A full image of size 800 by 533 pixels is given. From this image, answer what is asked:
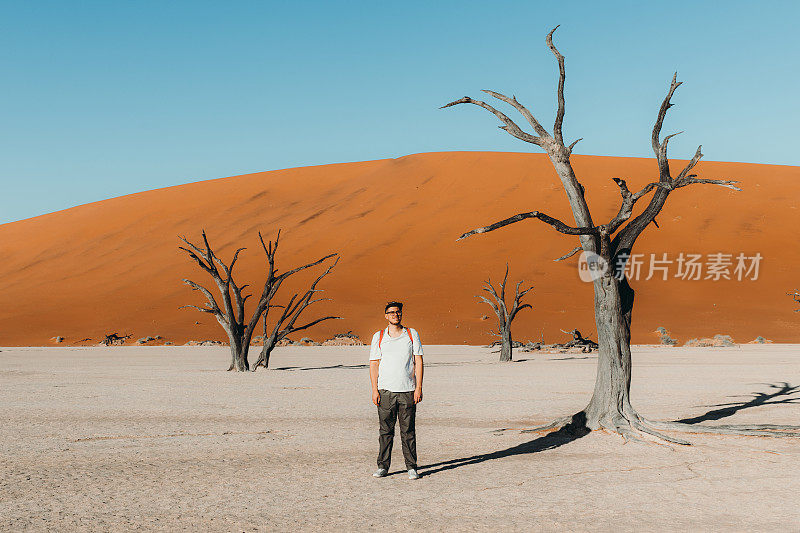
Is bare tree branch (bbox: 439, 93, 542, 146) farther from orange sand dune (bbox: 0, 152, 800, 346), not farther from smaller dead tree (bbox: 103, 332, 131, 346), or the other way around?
smaller dead tree (bbox: 103, 332, 131, 346)

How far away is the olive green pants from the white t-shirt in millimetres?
73

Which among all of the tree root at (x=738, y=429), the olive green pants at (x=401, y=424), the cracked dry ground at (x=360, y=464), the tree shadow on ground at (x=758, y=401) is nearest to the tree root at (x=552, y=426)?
the cracked dry ground at (x=360, y=464)


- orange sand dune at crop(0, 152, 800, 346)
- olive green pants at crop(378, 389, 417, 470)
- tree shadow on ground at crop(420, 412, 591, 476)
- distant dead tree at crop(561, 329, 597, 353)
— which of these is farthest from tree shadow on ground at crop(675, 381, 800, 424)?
orange sand dune at crop(0, 152, 800, 346)

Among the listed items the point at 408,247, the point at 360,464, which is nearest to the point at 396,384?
the point at 360,464

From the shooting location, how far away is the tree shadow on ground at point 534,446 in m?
7.30

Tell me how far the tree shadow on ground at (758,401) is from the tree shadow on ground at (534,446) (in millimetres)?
2067

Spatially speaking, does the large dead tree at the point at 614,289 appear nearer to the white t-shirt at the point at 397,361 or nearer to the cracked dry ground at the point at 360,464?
the cracked dry ground at the point at 360,464

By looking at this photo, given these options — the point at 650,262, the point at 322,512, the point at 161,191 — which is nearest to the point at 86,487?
the point at 322,512

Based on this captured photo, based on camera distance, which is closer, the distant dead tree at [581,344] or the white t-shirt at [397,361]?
the white t-shirt at [397,361]

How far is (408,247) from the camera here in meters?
56.2

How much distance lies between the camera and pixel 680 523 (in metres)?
5.25

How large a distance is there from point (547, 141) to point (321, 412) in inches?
201

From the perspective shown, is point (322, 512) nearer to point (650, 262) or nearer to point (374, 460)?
point (374, 460)

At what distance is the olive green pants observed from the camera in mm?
6742
